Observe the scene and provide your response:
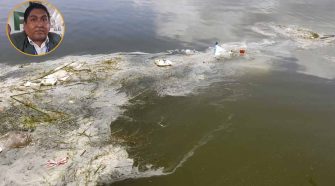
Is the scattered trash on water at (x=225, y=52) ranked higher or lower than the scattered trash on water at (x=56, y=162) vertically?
higher

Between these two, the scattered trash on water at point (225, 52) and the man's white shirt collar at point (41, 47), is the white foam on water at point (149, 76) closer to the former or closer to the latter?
the scattered trash on water at point (225, 52)

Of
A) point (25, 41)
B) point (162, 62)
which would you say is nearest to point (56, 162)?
point (25, 41)

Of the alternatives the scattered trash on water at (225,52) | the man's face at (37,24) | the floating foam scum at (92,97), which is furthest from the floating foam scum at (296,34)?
the man's face at (37,24)

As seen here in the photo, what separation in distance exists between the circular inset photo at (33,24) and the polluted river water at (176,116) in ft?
5.33

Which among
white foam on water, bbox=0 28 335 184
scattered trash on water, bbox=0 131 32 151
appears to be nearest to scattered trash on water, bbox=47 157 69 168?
white foam on water, bbox=0 28 335 184

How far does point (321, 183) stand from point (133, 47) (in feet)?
36.7

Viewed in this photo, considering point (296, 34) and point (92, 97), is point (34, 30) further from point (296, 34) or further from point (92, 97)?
point (296, 34)

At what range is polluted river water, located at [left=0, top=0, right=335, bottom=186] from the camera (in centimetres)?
886

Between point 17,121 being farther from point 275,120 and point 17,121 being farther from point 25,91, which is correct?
point 275,120

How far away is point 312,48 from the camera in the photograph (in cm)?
1667

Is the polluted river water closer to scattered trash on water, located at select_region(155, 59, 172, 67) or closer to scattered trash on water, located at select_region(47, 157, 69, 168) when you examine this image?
scattered trash on water, located at select_region(47, 157, 69, 168)

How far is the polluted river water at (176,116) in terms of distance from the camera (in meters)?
8.86

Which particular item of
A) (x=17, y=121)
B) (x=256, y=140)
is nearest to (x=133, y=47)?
(x=17, y=121)

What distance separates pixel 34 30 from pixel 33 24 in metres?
0.22
